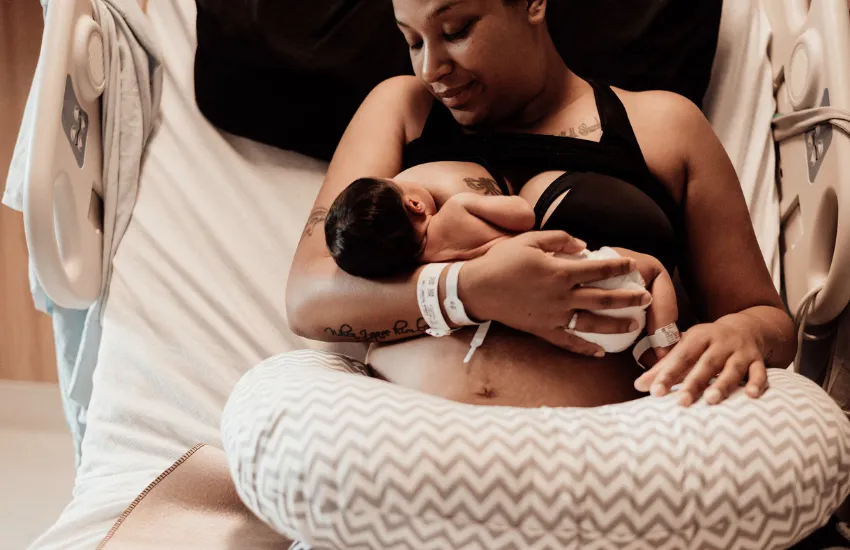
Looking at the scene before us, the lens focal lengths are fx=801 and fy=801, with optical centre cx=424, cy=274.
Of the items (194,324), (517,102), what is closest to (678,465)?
(517,102)

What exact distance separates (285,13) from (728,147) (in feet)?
3.01

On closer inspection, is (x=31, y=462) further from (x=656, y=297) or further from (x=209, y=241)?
(x=656, y=297)

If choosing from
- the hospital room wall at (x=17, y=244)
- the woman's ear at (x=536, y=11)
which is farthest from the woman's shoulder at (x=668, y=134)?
the hospital room wall at (x=17, y=244)

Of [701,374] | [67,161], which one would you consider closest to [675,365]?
[701,374]

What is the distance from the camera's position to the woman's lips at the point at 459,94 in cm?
126

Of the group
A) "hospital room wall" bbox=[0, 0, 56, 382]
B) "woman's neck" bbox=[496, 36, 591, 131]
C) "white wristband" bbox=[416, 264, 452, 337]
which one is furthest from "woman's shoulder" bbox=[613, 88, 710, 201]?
"hospital room wall" bbox=[0, 0, 56, 382]

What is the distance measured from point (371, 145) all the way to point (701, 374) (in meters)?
0.63

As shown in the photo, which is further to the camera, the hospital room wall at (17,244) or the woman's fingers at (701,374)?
the hospital room wall at (17,244)

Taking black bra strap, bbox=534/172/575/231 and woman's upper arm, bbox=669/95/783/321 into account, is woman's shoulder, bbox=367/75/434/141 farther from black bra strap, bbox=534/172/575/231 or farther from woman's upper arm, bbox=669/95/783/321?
woman's upper arm, bbox=669/95/783/321

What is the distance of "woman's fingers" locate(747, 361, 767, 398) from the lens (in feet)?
3.07

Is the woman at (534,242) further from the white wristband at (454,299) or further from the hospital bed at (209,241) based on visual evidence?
the hospital bed at (209,241)

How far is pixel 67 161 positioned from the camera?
134 cm

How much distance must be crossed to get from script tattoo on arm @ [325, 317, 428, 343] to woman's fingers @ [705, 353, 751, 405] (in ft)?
1.26

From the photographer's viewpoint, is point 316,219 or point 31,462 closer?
point 316,219
